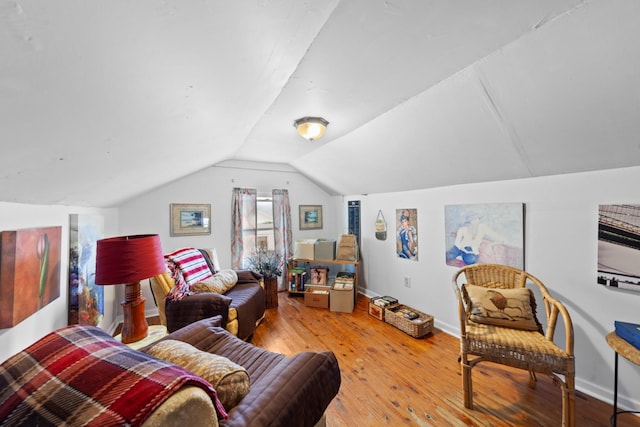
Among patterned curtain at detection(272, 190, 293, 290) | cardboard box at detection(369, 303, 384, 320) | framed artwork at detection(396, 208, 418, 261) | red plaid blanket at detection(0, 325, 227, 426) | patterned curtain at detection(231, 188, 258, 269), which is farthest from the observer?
patterned curtain at detection(272, 190, 293, 290)

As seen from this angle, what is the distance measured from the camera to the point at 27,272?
1136 millimetres

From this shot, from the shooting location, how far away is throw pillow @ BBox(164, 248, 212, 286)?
2.42 meters

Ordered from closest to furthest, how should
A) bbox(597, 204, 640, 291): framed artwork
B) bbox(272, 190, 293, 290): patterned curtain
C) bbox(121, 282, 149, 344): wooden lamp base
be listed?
bbox(597, 204, 640, 291): framed artwork < bbox(121, 282, 149, 344): wooden lamp base < bbox(272, 190, 293, 290): patterned curtain

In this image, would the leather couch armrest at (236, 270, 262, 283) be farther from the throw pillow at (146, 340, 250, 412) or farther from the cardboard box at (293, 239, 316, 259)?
the throw pillow at (146, 340, 250, 412)

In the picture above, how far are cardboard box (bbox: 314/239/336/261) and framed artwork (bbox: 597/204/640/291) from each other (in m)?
2.62

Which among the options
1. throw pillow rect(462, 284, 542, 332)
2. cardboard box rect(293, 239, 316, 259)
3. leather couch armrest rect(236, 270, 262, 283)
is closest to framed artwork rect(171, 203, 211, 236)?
leather couch armrest rect(236, 270, 262, 283)

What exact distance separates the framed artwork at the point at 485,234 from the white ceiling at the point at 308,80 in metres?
0.35

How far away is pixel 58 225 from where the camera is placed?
1483 mm

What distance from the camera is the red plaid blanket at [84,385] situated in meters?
0.55

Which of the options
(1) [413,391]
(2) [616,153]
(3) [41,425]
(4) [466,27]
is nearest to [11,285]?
(3) [41,425]

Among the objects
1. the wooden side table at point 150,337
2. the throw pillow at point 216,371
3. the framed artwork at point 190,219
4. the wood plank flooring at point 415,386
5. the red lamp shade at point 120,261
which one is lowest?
the wood plank flooring at point 415,386

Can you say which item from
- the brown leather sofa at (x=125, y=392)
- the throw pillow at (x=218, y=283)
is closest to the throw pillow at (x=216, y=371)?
the brown leather sofa at (x=125, y=392)

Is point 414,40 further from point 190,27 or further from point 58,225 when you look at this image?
point 58,225

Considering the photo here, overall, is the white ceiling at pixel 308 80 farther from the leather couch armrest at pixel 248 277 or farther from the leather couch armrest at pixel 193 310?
the leather couch armrest at pixel 248 277
